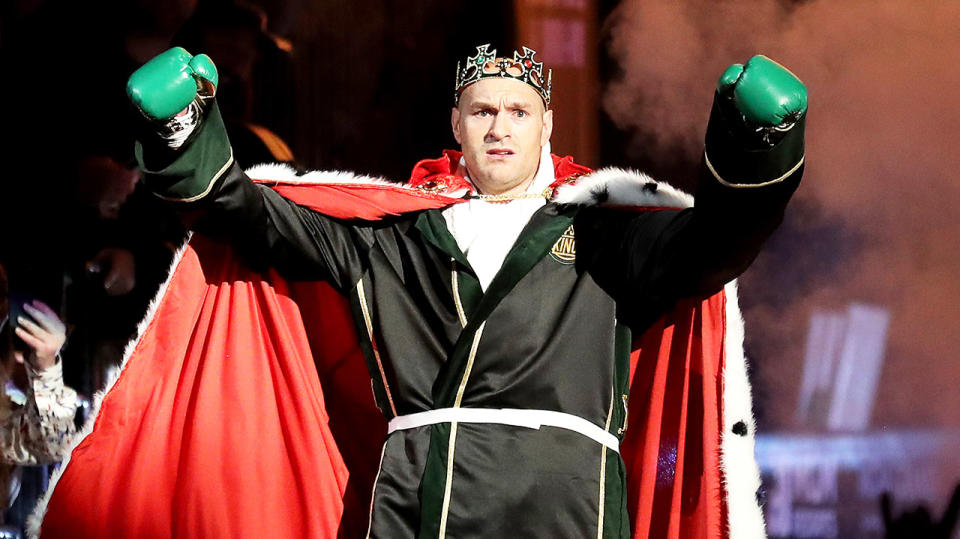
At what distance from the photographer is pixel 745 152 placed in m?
1.80

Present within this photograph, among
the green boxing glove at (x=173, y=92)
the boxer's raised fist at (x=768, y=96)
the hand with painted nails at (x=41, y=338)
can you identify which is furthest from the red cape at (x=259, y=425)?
the hand with painted nails at (x=41, y=338)

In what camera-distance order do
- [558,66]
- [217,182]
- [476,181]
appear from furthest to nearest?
1. [558,66]
2. [476,181]
3. [217,182]

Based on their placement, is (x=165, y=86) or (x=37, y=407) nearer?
(x=165, y=86)

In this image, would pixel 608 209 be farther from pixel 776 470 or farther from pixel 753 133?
pixel 776 470

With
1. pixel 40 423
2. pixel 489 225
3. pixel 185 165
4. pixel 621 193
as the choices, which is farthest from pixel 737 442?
pixel 40 423

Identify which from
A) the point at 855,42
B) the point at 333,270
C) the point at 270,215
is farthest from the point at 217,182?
the point at 855,42

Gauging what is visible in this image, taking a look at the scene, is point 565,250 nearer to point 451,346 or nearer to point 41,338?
point 451,346

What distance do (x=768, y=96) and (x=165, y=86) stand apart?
104 centimetres

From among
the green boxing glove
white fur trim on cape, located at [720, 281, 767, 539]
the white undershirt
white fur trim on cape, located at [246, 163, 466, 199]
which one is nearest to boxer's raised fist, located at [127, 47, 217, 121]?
the green boxing glove

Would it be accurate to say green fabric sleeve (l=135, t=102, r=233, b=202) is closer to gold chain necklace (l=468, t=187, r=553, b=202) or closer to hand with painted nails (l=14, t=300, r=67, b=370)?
gold chain necklace (l=468, t=187, r=553, b=202)

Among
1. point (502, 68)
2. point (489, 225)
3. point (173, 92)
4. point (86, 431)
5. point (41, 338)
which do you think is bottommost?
point (86, 431)

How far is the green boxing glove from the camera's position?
6.23 ft

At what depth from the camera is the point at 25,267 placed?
4.29 meters

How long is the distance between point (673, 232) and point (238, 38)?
342 cm
